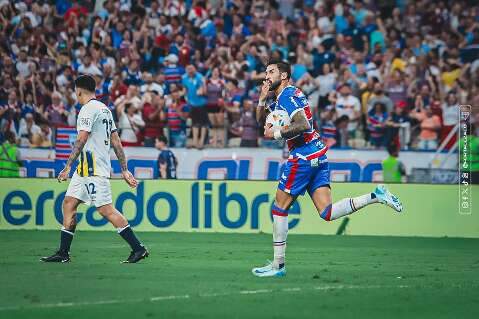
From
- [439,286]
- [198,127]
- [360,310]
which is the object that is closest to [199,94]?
[198,127]

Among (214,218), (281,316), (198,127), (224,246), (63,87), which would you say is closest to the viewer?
(281,316)

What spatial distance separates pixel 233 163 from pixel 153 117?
2.24m

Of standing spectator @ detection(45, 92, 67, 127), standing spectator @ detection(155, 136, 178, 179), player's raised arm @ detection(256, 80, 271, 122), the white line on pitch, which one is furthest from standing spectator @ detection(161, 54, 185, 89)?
the white line on pitch

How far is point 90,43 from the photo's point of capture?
26.4 meters

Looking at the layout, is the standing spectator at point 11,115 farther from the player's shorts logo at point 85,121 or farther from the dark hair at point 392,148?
the player's shorts logo at point 85,121

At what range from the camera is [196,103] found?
2342cm

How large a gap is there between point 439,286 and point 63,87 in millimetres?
16023

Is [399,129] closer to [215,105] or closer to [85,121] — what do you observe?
[215,105]

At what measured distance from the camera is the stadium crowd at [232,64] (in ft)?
74.3

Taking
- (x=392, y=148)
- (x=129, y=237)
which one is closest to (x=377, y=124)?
(x=392, y=148)

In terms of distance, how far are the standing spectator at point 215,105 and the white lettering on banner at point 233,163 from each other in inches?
13.7

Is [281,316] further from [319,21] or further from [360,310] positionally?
[319,21]

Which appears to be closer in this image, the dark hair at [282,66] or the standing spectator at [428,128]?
the dark hair at [282,66]

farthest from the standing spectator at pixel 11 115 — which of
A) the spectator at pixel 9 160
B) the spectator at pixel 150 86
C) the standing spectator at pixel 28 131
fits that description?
the spectator at pixel 150 86
